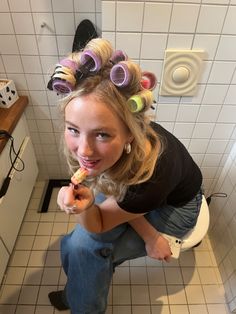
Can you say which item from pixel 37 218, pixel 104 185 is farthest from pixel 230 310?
pixel 37 218

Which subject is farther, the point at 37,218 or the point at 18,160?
the point at 37,218

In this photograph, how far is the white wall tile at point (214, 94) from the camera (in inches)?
42.6

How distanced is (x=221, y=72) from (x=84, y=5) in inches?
24.2

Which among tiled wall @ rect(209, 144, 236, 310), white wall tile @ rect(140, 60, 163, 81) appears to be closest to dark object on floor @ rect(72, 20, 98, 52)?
white wall tile @ rect(140, 60, 163, 81)

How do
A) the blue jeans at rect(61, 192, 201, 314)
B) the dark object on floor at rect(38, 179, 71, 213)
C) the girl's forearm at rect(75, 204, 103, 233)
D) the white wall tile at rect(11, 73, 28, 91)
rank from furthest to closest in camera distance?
1. the dark object on floor at rect(38, 179, 71, 213)
2. the white wall tile at rect(11, 73, 28, 91)
3. the blue jeans at rect(61, 192, 201, 314)
4. the girl's forearm at rect(75, 204, 103, 233)

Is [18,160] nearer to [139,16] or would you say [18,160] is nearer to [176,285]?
[139,16]

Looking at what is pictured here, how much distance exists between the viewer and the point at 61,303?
1.14 metres

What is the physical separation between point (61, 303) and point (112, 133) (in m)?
0.92

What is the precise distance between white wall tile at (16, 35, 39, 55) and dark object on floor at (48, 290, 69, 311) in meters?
1.08

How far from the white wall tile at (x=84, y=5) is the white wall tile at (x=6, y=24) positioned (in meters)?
0.28

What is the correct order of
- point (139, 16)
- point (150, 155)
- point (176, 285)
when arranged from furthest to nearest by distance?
point (176, 285), point (139, 16), point (150, 155)

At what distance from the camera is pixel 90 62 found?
0.57m

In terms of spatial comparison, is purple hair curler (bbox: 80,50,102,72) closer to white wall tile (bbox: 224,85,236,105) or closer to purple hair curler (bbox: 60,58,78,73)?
purple hair curler (bbox: 60,58,78,73)

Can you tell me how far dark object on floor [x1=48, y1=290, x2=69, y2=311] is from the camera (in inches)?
44.7
